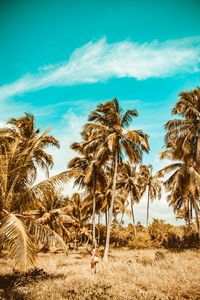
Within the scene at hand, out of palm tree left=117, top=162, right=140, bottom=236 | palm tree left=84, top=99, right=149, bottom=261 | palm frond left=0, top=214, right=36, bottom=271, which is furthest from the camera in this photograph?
palm tree left=117, top=162, right=140, bottom=236

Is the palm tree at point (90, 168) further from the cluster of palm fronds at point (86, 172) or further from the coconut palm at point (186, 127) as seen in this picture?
the coconut palm at point (186, 127)

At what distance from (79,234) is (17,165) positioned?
945 inches

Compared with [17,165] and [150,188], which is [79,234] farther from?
[17,165]

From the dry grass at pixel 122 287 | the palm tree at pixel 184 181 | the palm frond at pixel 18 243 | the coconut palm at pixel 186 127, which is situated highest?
the coconut palm at pixel 186 127

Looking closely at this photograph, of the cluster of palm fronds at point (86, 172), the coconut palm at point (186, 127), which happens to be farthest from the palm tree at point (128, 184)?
the coconut palm at point (186, 127)

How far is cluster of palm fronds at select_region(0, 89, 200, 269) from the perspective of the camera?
34.0 feet

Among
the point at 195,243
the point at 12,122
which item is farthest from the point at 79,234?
the point at 12,122

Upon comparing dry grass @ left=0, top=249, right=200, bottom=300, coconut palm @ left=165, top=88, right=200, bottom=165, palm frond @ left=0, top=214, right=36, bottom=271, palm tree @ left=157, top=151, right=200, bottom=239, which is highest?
coconut palm @ left=165, top=88, right=200, bottom=165

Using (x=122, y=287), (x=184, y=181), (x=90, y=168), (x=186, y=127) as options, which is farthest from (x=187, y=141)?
(x=122, y=287)

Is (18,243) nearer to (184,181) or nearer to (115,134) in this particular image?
(115,134)

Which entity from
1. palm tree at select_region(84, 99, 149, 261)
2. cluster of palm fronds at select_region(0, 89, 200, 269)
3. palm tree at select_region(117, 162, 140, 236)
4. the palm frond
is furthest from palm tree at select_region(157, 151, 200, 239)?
the palm frond

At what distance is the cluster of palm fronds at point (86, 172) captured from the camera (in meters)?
10.4

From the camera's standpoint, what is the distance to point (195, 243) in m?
25.0

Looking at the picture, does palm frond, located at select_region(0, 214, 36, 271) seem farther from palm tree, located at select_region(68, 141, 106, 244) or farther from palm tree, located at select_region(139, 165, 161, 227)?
palm tree, located at select_region(139, 165, 161, 227)
